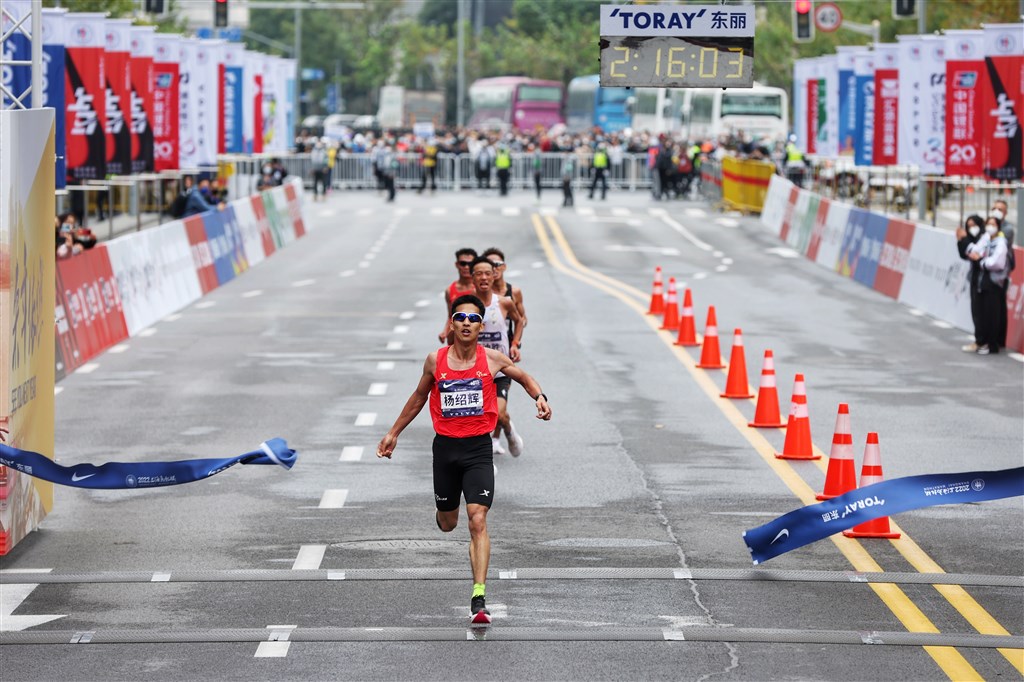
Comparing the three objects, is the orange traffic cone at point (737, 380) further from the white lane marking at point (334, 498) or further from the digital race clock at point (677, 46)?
the white lane marking at point (334, 498)

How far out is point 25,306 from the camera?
12969 millimetres

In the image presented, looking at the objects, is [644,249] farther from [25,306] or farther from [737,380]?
[25,306]

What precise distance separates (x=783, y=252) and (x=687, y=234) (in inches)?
198

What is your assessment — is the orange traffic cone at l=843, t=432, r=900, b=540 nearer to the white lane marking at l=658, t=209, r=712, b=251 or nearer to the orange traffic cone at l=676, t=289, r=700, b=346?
the orange traffic cone at l=676, t=289, r=700, b=346

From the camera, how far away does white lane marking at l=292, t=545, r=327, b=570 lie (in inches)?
470

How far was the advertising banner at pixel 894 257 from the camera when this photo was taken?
31.0 metres

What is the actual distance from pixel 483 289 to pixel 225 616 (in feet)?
16.4

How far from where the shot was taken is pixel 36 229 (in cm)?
1331

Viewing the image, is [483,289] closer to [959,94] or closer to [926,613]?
[926,613]

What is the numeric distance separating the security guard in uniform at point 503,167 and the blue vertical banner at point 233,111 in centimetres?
1704

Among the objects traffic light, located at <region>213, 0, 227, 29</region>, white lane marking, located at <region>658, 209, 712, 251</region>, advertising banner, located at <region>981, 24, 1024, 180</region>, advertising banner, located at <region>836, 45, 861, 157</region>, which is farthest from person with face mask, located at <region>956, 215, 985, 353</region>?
traffic light, located at <region>213, 0, 227, 29</region>

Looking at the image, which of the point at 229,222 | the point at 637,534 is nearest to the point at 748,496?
the point at 637,534

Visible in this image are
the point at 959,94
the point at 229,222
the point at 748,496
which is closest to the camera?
the point at 748,496

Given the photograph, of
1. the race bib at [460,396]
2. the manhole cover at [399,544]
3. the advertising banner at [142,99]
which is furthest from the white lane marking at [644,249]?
the race bib at [460,396]
